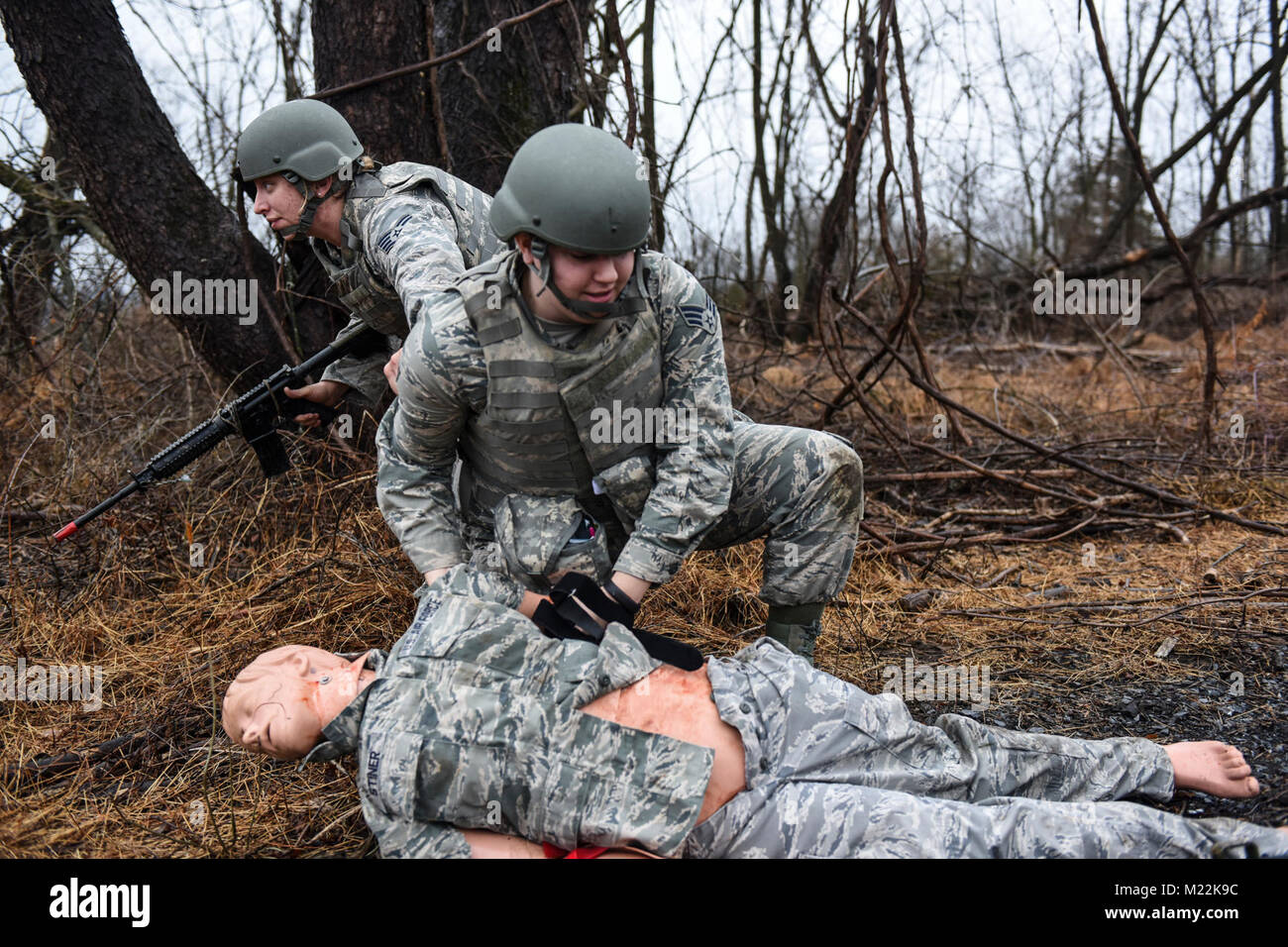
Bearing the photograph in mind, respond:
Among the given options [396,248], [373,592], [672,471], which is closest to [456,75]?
[396,248]

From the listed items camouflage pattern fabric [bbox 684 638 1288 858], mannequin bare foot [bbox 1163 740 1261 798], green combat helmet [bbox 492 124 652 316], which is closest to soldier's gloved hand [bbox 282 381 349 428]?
green combat helmet [bbox 492 124 652 316]

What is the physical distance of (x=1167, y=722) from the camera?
277 cm

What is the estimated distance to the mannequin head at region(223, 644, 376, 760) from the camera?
2090 mm

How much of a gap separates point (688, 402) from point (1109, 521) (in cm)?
262

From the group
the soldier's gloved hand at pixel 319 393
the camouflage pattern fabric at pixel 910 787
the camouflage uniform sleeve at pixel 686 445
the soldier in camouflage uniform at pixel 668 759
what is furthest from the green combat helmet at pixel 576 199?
the soldier's gloved hand at pixel 319 393

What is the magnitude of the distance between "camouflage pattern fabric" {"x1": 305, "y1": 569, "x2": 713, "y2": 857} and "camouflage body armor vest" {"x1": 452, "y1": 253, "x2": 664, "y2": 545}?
0.56 meters

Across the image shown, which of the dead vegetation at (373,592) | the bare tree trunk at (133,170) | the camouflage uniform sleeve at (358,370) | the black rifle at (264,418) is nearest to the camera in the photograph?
the dead vegetation at (373,592)

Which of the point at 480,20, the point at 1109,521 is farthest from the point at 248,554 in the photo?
the point at 1109,521

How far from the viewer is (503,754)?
199cm

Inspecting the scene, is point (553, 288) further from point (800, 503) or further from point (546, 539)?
point (800, 503)

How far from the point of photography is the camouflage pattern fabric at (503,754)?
197 centimetres

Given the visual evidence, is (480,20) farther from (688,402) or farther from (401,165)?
(688,402)

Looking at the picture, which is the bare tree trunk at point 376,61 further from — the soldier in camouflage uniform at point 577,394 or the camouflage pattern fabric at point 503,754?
the camouflage pattern fabric at point 503,754

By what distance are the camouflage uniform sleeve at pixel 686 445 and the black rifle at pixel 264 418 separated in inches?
52.9
